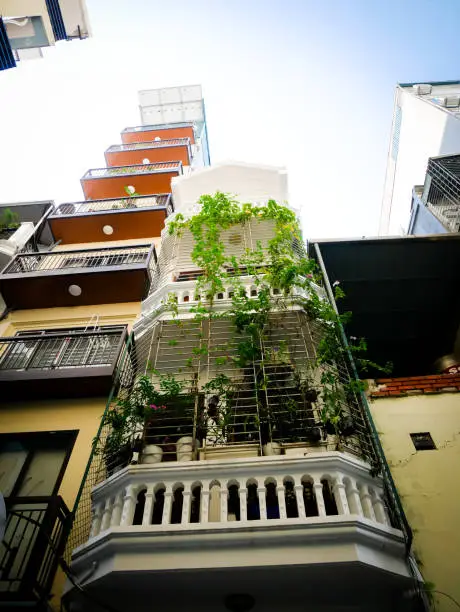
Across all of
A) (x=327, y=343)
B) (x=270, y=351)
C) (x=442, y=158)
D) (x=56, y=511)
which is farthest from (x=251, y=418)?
(x=442, y=158)

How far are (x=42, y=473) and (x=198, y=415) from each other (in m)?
3.31

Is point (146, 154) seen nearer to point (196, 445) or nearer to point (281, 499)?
point (196, 445)

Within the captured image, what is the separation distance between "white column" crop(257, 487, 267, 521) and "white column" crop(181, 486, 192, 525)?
0.84 metres

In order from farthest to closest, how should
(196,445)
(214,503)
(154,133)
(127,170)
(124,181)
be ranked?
(154,133)
(127,170)
(124,181)
(196,445)
(214,503)

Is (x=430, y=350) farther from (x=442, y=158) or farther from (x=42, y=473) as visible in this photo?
(x=42, y=473)

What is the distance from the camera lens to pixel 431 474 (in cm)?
587

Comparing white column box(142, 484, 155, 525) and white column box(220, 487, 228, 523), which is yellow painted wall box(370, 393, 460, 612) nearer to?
white column box(220, 487, 228, 523)

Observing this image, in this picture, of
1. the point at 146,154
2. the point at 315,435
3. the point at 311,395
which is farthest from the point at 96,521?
the point at 146,154

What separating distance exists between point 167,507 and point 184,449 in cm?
100

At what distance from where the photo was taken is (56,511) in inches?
215

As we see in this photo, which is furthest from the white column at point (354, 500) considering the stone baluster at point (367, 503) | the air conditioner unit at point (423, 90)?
the air conditioner unit at point (423, 90)

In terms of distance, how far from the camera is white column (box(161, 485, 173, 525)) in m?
4.52

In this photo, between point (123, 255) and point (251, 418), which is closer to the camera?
point (251, 418)

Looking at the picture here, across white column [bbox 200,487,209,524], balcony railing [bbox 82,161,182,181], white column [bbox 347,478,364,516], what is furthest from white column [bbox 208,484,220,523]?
balcony railing [bbox 82,161,182,181]
